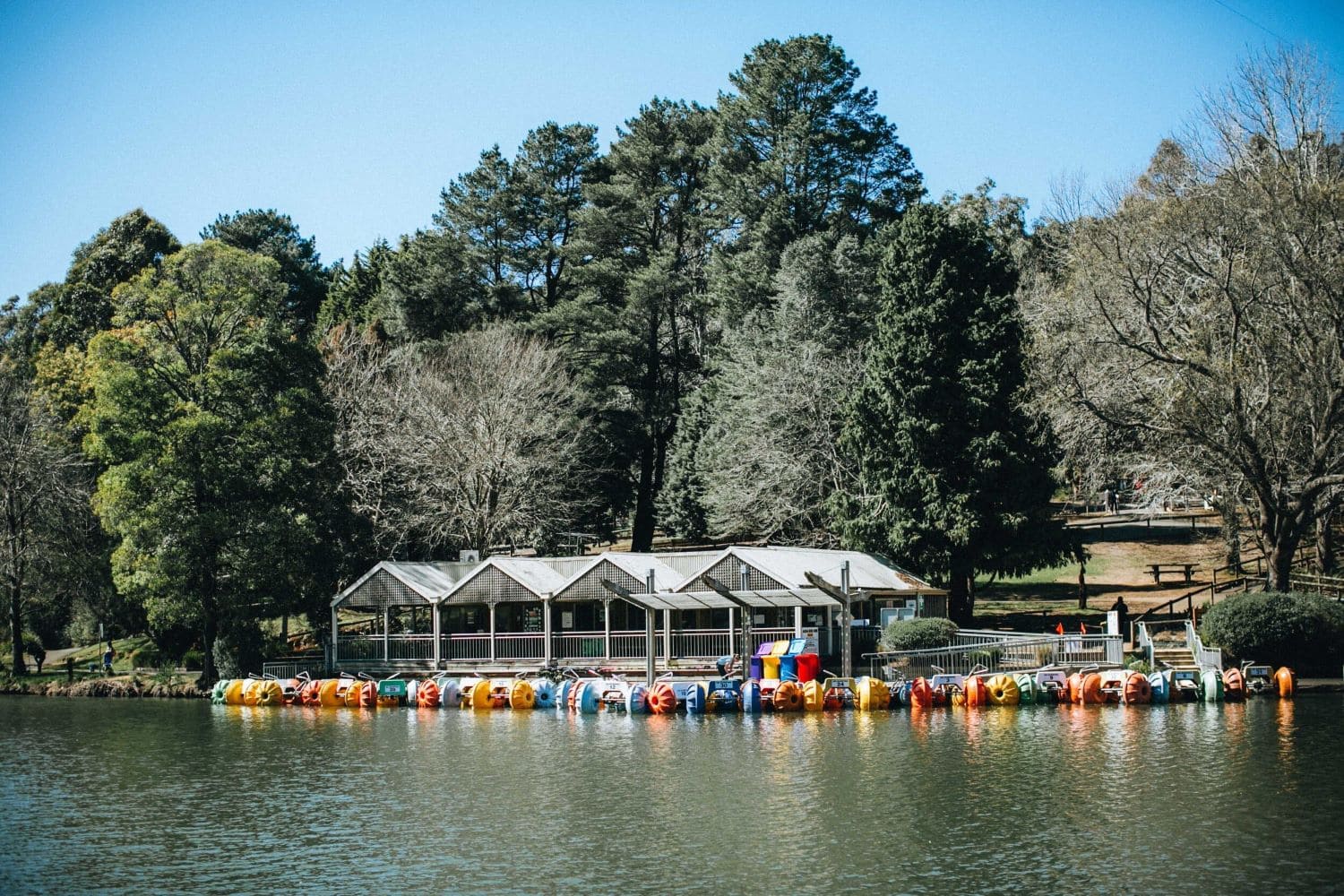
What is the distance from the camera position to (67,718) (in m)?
42.1

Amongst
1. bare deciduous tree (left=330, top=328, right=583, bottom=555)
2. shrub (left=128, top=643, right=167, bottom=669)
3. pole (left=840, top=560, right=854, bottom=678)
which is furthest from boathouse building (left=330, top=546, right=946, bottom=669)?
shrub (left=128, top=643, right=167, bottom=669)

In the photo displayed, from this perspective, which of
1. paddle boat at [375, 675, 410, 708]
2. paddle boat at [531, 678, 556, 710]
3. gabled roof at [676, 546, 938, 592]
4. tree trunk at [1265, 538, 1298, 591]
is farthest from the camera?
gabled roof at [676, 546, 938, 592]

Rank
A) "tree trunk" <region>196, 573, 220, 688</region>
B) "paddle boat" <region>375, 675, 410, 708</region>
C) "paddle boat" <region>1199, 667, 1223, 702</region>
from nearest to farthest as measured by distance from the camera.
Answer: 1. "paddle boat" <region>1199, 667, 1223, 702</region>
2. "paddle boat" <region>375, 675, 410, 708</region>
3. "tree trunk" <region>196, 573, 220, 688</region>

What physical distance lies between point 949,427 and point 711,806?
3081cm

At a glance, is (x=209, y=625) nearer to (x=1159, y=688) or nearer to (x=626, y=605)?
(x=626, y=605)

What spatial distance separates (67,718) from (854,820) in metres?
29.1

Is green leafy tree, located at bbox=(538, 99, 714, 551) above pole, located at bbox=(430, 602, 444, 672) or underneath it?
above

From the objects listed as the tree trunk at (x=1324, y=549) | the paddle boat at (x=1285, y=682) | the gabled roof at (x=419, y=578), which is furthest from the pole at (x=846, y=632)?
the tree trunk at (x=1324, y=549)

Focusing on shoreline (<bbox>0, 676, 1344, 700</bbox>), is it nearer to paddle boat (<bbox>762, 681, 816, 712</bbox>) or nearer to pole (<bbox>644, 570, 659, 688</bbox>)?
pole (<bbox>644, 570, 659, 688</bbox>)

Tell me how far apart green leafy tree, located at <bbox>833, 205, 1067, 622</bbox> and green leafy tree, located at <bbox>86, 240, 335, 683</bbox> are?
21.0 meters

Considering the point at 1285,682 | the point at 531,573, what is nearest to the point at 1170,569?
the point at 1285,682

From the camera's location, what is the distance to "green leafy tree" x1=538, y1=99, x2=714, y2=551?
7150 cm

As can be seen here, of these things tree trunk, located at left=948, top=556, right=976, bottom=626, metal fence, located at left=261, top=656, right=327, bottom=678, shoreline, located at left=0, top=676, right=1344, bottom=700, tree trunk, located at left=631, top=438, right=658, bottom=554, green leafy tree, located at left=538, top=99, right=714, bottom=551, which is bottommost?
shoreline, located at left=0, top=676, right=1344, bottom=700

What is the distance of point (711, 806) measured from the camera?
961 inches
